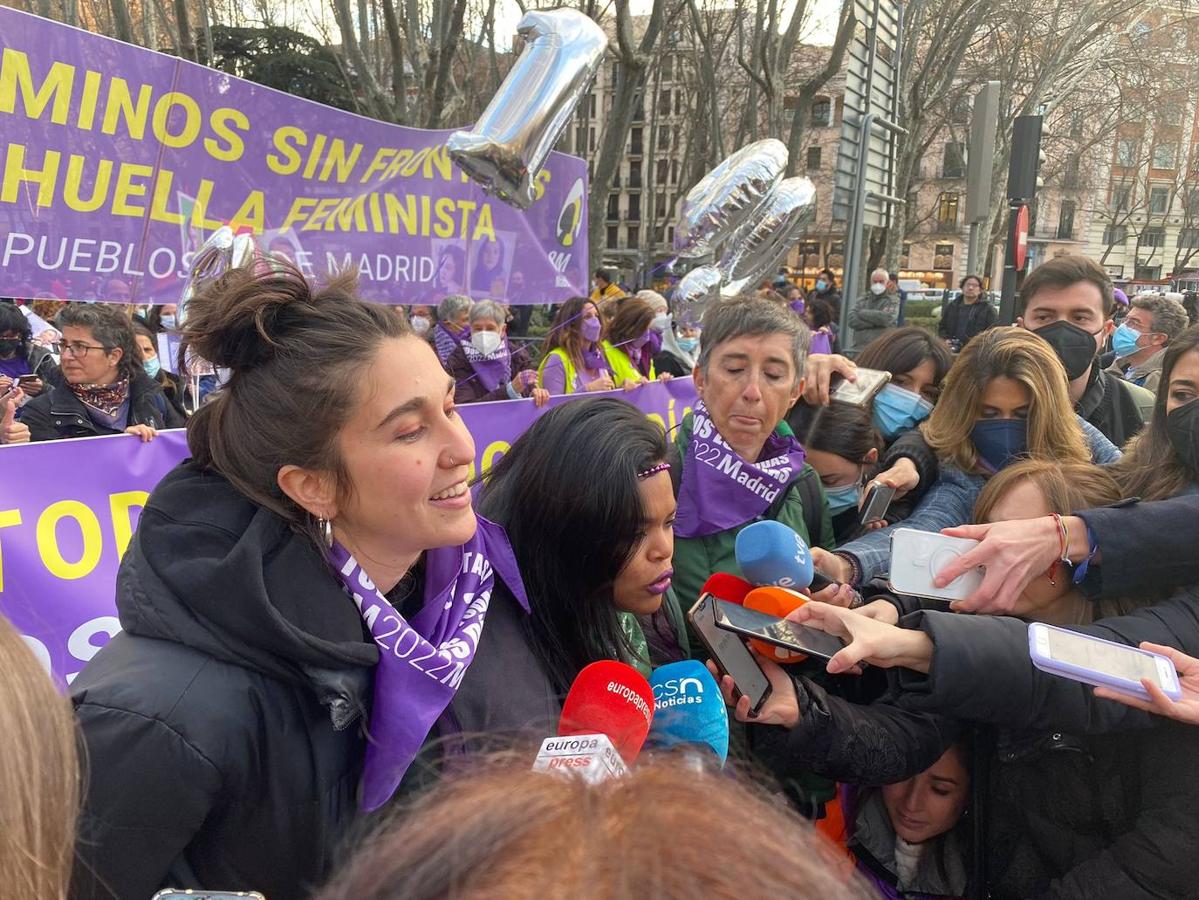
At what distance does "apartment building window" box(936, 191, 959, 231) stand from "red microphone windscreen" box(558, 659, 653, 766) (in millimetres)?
36364

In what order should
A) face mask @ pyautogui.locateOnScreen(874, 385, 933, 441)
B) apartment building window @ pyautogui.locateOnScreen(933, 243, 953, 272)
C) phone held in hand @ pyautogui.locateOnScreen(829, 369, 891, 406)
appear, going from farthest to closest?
1. apartment building window @ pyautogui.locateOnScreen(933, 243, 953, 272)
2. face mask @ pyautogui.locateOnScreen(874, 385, 933, 441)
3. phone held in hand @ pyautogui.locateOnScreen(829, 369, 891, 406)

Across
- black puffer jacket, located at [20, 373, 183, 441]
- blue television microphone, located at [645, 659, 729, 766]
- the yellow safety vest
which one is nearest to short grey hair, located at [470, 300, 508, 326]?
the yellow safety vest

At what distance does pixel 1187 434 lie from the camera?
5.96ft

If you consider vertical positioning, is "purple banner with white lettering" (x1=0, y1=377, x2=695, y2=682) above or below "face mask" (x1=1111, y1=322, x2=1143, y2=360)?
below

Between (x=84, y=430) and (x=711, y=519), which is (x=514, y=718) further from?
(x=84, y=430)

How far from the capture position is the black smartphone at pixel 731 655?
1562 millimetres

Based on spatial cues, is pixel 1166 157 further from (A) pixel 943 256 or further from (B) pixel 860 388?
(B) pixel 860 388

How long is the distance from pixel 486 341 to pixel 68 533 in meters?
3.76

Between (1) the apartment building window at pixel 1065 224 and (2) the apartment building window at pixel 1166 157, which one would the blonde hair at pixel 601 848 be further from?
(1) the apartment building window at pixel 1065 224

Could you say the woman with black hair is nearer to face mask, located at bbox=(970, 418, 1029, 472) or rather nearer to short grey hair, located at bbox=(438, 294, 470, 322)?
face mask, located at bbox=(970, 418, 1029, 472)

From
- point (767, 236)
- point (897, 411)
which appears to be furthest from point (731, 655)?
point (767, 236)

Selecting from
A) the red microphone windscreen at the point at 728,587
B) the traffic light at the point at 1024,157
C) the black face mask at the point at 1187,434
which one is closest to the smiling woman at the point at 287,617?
the red microphone windscreen at the point at 728,587

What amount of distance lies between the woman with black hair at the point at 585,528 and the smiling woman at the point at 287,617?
17cm

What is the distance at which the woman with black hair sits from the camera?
5.38 feet
